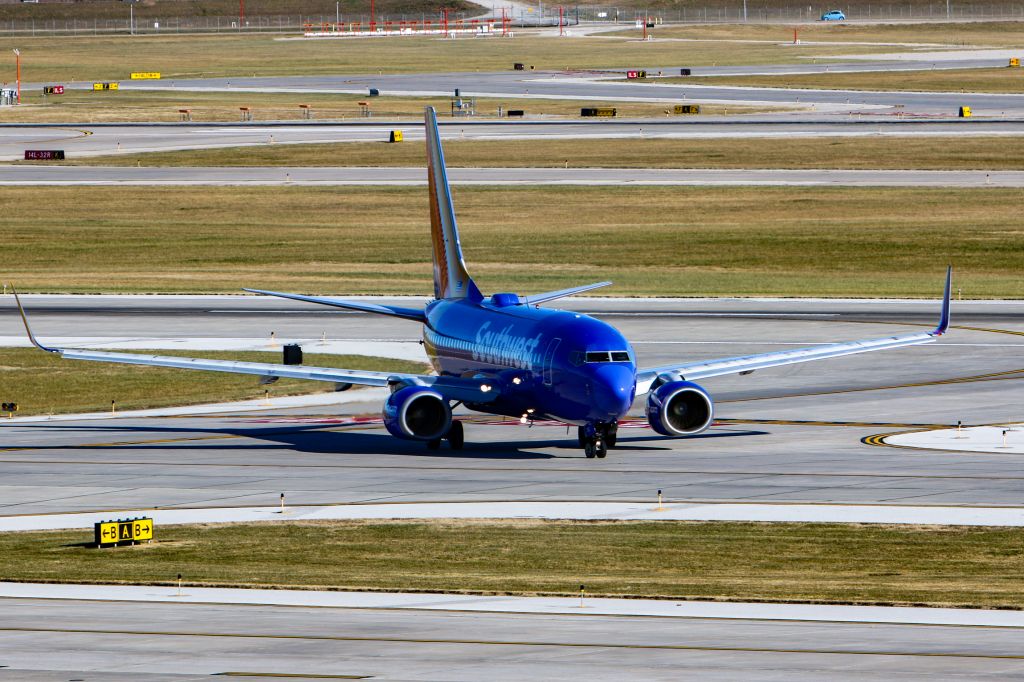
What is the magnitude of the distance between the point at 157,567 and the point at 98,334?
1611 inches

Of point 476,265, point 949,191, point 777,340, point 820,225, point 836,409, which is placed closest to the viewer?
point 836,409

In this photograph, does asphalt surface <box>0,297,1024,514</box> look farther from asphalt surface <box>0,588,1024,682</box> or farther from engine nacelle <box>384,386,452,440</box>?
asphalt surface <box>0,588,1024,682</box>

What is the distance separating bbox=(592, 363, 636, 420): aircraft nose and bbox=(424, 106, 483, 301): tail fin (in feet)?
31.5

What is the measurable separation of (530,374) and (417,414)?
3.60m

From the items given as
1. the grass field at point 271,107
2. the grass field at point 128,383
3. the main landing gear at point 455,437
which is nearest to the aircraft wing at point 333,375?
the main landing gear at point 455,437

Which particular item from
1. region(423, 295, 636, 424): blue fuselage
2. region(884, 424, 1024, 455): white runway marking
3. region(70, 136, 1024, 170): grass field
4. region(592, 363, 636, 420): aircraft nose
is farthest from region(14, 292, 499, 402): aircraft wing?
region(70, 136, 1024, 170): grass field

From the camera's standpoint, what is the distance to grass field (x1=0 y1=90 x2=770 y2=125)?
6905 inches

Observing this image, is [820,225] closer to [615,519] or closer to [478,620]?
[615,519]

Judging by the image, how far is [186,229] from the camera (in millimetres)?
110750

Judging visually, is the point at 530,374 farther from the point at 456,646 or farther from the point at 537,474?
the point at 456,646

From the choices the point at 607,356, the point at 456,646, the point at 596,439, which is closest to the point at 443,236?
the point at 596,439

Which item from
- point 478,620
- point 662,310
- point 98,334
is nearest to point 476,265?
point 662,310

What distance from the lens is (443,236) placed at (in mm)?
56812

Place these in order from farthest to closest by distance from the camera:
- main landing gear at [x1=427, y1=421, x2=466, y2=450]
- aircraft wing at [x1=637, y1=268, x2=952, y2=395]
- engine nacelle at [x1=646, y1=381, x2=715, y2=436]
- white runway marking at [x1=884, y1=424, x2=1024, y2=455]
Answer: main landing gear at [x1=427, y1=421, x2=466, y2=450]
aircraft wing at [x1=637, y1=268, x2=952, y2=395]
white runway marking at [x1=884, y1=424, x2=1024, y2=455]
engine nacelle at [x1=646, y1=381, x2=715, y2=436]
